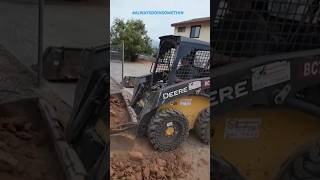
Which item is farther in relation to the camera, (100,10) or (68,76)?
(68,76)

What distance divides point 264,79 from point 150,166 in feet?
3.30

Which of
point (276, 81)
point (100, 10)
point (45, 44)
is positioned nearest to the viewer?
point (100, 10)

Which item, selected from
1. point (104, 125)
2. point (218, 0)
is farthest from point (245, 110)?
point (104, 125)

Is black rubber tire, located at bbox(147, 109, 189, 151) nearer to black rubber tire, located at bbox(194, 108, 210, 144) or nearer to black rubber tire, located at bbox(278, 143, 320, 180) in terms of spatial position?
black rubber tire, located at bbox(194, 108, 210, 144)

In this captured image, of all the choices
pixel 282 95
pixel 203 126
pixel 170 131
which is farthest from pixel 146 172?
pixel 282 95

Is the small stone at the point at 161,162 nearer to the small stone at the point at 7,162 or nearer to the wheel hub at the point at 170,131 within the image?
the wheel hub at the point at 170,131

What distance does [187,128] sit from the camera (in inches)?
101

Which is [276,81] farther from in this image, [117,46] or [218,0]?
[117,46]

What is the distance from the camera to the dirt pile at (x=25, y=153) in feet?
9.27

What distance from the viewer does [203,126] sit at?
2.54m

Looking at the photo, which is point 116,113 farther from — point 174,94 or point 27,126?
point 27,126

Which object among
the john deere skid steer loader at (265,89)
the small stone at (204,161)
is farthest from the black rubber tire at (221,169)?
the small stone at (204,161)

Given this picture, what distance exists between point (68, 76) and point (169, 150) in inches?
29.5

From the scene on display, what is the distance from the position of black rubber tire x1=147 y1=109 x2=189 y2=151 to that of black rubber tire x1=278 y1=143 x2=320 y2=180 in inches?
44.0
